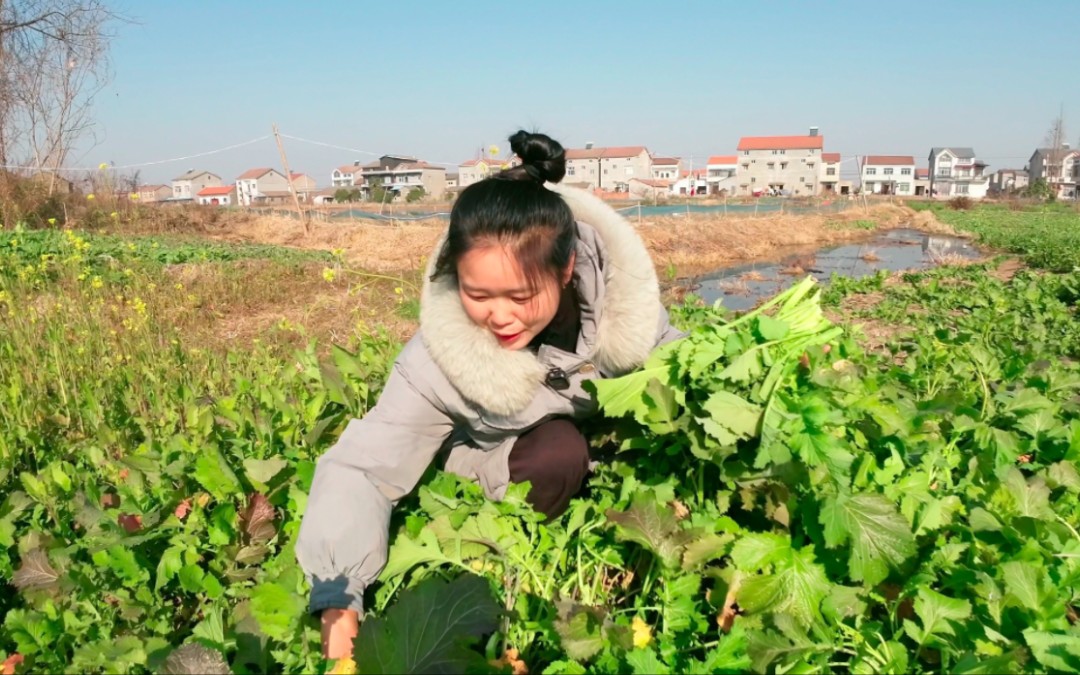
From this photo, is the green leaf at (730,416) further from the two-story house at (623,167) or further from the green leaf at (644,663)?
the two-story house at (623,167)

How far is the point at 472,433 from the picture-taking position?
220 centimetres

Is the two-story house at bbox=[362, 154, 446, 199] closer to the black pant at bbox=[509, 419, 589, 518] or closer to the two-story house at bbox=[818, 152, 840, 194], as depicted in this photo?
the two-story house at bbox=[818, 152, 840, 194]

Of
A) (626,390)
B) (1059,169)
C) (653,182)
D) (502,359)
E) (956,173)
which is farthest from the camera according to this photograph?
(956,173)

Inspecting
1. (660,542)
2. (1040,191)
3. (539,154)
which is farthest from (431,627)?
(1040,191)

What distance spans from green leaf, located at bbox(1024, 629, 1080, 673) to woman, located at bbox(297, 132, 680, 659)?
45.0 inches

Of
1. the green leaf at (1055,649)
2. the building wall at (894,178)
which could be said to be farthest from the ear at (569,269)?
the building wall at (894,178)

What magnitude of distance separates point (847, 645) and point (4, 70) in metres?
22.1

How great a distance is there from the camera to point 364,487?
1747mm

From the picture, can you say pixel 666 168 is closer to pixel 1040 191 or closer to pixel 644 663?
pixel 1040 191

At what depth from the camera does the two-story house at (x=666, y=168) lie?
300 feet

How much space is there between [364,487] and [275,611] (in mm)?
358

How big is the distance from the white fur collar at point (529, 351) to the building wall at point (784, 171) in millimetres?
76585

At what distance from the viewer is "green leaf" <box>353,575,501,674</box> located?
98 cm

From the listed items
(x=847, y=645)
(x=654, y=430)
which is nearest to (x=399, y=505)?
(x=654, y=430)
